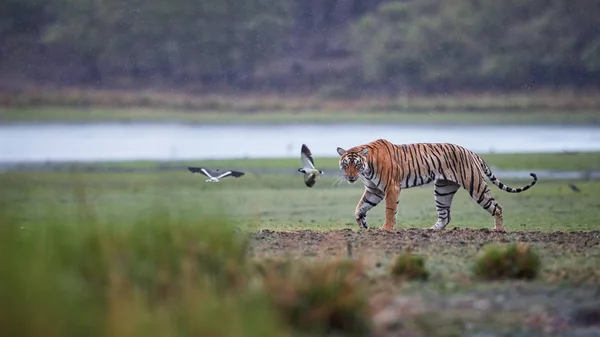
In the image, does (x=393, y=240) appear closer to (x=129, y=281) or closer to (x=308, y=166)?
(x=308, y=166)

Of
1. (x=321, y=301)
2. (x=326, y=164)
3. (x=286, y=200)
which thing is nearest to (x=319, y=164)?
(x=326, y=164)

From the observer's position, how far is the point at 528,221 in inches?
629

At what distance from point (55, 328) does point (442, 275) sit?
3952 mm

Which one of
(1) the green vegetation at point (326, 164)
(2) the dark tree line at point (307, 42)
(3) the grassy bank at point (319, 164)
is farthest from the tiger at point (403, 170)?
(2) the dark tree line at point (307, 42)

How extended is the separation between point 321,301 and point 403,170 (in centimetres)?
597

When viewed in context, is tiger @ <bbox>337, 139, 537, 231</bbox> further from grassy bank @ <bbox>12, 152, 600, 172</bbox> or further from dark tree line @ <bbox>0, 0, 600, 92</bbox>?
dark tree line @ <bbox>0, 0, 600, 92</bbox>

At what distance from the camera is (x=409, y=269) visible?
9211 mm

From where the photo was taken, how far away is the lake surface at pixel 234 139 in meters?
27.0

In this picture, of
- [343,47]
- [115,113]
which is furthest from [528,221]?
[343,47]

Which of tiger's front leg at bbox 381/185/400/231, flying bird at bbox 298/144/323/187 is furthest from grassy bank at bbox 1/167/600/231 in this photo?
tiger's front leg at bbox 381/185/400/231

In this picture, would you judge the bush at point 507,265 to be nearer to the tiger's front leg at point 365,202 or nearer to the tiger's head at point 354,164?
the tiger's head at point 354,164

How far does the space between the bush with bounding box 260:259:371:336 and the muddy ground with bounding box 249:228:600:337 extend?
15 cm

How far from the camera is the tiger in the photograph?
13258 mm

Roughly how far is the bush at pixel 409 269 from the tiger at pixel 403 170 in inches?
154
